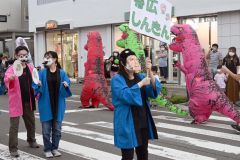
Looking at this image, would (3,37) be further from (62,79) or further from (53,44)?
(62,79)

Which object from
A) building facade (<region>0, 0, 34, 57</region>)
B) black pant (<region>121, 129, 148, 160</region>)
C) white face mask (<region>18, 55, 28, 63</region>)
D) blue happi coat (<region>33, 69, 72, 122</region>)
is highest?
building facade (<region>0, 0, 34, 57</region>)

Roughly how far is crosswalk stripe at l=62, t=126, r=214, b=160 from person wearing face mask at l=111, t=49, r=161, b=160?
7.11 feet

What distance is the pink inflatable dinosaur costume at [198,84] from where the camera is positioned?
1005cm

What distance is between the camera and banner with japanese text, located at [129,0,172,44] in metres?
5.87

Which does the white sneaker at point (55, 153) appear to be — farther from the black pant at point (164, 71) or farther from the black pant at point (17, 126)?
the black pant at point (164, 71)

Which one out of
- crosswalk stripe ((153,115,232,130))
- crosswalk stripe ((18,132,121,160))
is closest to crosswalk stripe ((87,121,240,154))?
crosswalk stripe ((153,115,232,130))

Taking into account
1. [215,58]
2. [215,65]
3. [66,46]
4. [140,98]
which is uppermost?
[66,46]

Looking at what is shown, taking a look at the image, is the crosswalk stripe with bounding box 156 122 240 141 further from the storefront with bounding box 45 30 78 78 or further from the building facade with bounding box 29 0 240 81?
the storefront with bounding box 45 30 78 78

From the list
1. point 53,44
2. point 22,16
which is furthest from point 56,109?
point 22,16

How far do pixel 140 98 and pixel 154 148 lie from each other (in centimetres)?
308

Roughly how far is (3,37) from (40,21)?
17.3ft

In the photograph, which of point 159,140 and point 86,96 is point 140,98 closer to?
point 159,140

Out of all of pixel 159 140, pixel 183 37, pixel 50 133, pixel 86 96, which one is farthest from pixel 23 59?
pixel 86 96

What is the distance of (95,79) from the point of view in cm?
1317
